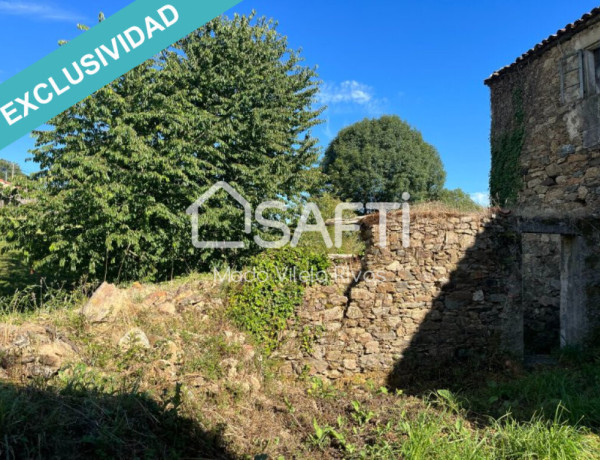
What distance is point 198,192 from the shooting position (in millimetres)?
8719

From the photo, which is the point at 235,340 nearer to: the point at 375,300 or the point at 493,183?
the point at 375,300

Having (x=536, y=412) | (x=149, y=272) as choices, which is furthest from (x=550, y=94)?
(x=149, y=272)

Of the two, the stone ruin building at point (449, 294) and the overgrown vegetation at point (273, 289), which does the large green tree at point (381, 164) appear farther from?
the overgrown vegetation at point (273, 289)

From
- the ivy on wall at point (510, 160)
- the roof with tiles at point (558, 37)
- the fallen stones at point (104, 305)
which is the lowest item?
the fallen stones at point (104, 305)

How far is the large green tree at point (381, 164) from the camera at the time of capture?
858 inches

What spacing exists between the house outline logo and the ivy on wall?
610 cm

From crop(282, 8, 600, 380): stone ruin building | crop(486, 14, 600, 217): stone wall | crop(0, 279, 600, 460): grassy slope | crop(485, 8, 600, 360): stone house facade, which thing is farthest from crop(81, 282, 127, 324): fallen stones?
crop(486, 14, 600, 217): stone wall

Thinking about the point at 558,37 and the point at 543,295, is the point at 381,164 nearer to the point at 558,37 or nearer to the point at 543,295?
the point at 558,37

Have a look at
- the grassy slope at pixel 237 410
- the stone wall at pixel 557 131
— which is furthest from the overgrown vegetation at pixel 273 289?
the stone wall at pixel 557 131

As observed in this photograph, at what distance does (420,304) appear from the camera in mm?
6305

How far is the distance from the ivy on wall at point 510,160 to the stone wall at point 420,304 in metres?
3.07

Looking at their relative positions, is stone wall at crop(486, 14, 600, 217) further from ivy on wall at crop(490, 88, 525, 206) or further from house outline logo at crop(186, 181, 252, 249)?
house outline logo at crop(186, 181, 252, 249)

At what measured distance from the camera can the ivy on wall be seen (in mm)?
9180

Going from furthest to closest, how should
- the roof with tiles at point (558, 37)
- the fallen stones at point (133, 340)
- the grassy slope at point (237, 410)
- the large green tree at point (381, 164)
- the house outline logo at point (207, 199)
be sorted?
the large green tree at point (381, 164) < the house outline logo at point (207, 199) < the roof with tiles at point (558, 37) < the fallen stones at point (133, 340) < the grassy slope at point (237, 410)
